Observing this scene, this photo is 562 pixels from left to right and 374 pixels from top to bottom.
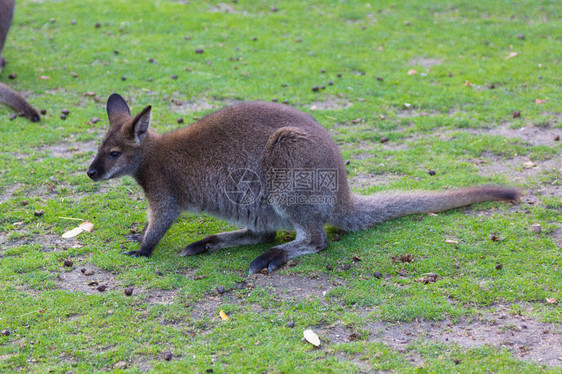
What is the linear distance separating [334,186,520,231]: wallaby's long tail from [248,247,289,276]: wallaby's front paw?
745 mm

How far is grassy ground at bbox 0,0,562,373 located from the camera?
4359mm

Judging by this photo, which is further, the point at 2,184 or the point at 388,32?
the point at 388,32

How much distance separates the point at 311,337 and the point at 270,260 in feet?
3.96

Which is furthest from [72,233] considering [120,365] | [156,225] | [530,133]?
[530,133]

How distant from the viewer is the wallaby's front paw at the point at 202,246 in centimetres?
573

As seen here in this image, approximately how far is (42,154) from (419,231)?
4802 mm

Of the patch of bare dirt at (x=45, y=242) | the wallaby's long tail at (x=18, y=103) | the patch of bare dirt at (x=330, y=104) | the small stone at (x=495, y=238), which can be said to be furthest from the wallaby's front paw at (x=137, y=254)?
the patch of bare dirt at (x=330, y=104)

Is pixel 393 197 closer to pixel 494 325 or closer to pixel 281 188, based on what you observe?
pixel 281 188

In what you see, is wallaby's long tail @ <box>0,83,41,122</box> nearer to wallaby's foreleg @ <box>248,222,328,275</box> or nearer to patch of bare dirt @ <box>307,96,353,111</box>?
patch of bare dirt @ <box>307,96,353,111</box>

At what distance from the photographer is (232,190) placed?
5.69m

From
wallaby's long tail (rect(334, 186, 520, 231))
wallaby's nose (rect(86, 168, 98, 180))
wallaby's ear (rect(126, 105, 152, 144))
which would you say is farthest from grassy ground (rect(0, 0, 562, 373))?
wallaby's ear (rect(126, 105, 152, 144))

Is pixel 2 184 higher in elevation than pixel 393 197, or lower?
lower

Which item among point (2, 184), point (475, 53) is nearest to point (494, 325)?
point (2, 184)

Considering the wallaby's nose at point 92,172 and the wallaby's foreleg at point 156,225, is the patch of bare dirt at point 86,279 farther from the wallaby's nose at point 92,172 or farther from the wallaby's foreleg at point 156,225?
the wallaby's nose at point 92,172
